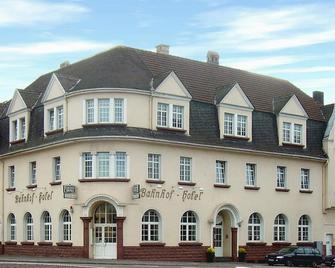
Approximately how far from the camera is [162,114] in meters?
48.5

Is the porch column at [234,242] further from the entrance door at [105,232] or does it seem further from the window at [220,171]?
the entrance door at [105,232]

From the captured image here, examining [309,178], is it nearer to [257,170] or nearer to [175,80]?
[257,170]

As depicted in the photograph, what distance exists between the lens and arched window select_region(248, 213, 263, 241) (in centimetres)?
5300

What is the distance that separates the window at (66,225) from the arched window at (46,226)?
189cm

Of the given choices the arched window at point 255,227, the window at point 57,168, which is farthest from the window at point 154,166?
the arched window at point 255,227

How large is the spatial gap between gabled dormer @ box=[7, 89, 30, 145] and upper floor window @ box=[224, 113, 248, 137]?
48.5 feet

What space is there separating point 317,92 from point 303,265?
1945 cm

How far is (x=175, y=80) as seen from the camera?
4906 cm

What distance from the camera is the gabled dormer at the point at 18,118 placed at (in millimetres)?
54562

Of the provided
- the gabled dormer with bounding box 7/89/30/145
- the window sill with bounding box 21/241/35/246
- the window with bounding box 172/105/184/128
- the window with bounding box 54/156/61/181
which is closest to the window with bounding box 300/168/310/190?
the window with bounding box 172/105/184/128

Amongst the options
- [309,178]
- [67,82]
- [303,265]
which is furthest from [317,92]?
[67,82]

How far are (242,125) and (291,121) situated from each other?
5.16 m

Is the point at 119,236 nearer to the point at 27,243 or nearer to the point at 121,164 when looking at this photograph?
the point at 121,164

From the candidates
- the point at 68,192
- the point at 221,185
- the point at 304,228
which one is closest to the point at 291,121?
the point at 304,228
